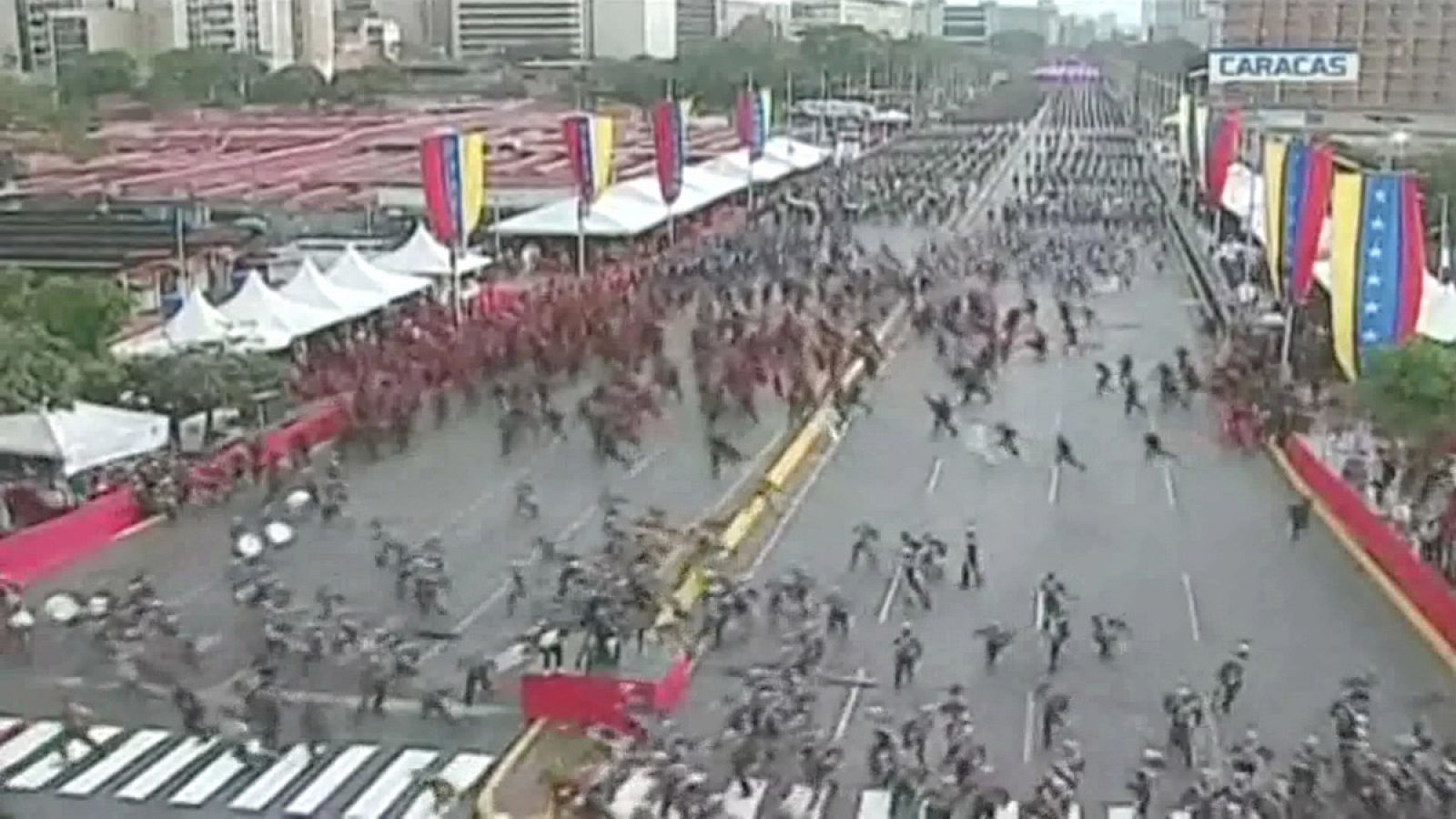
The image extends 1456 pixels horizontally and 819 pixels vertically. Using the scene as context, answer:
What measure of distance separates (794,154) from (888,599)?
55.9 metres

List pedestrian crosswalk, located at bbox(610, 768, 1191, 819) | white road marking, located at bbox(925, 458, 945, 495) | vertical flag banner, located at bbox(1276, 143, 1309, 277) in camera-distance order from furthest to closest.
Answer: vertical flag banner, located at bbox(1276, 143, 1309, 277)
white road marking, located at bbox(925, 458, 945, 495)
pedestrian crosswalk, located at bbox(610, 768, 1191, 819)

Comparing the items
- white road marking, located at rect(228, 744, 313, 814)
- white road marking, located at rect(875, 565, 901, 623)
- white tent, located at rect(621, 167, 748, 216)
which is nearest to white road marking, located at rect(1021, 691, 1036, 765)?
white road marking, located at rect(875, 565, 901, 623)

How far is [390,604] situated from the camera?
2295 centimetres

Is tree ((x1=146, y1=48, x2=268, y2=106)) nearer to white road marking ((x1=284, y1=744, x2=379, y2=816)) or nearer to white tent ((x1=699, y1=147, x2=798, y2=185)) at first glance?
white tent ((x1=699, y1=147, x2=798, y2=185))

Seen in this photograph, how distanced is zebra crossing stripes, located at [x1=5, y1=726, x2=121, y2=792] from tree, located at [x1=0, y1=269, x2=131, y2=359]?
12.9 m

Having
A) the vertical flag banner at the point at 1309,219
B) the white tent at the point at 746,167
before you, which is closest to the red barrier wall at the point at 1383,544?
the vertical flag banner at the point at 1309,219

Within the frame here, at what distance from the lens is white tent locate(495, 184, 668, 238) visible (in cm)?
5266

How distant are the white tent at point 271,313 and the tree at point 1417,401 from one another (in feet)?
61.2

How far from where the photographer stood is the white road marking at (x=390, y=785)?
1712cm

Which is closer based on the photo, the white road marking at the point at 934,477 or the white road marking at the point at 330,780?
the white road marking at the point at 330,780

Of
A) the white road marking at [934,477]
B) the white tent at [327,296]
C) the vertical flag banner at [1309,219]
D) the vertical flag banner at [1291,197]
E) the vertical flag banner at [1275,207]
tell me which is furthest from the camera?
the white tent at [327,296]

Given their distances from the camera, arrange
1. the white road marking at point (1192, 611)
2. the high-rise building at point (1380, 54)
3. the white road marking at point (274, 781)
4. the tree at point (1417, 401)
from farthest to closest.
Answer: the high-rise building at point (1380, 54), the tree at point (1417, 401), the white road marking at point (1192, 611), the white road marking at point (274, 781)

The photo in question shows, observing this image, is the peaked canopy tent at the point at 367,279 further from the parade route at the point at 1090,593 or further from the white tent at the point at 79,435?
the white tent at the point at 79,435

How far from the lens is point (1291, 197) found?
34562 millimetres
